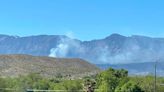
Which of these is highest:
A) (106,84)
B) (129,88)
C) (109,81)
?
(109,81)

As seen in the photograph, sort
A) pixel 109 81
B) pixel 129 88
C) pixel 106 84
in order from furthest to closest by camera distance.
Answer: pixel 109 81 → pixel 106 84 → pixel 129 88

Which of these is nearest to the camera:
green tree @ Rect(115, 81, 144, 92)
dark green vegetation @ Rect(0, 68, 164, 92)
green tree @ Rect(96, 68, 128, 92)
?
green tree @ Rect(115, 81, 144, 92)

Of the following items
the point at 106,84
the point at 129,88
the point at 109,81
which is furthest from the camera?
the point at 109,81

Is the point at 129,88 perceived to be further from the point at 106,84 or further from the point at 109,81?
the point at 109,81

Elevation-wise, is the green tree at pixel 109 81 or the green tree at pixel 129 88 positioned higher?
the green tree at pixel 109 81

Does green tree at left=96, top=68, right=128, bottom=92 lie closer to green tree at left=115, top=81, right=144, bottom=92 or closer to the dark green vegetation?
the dark green vegetation

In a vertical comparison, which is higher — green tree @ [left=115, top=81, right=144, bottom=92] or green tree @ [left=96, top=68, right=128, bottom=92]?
green tree @ [left=96, top=68, right=128, bottom=92]

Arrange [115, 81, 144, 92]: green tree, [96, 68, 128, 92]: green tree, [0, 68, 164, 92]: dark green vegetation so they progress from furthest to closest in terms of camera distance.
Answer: [96, 68, 128, 92]: green tree → [0, 68, 164, 92]: dark green vegetation → [115, 81, 144, 92]: green tree

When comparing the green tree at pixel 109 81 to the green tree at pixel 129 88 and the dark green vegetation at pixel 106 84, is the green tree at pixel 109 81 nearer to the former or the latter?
the dark green vegetation at pixel 106 84

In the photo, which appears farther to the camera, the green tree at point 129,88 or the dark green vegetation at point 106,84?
the dark green vegetation at point 106,84

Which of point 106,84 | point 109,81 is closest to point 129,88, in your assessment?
point 106,84

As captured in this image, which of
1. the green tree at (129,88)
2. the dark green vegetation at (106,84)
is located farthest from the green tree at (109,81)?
the green tree at (129,88)

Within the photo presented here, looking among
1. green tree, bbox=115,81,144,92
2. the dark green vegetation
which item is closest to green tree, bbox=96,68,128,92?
the dark green vegetation

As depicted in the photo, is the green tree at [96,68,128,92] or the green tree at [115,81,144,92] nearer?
the green tree at [115,81,144,92]
